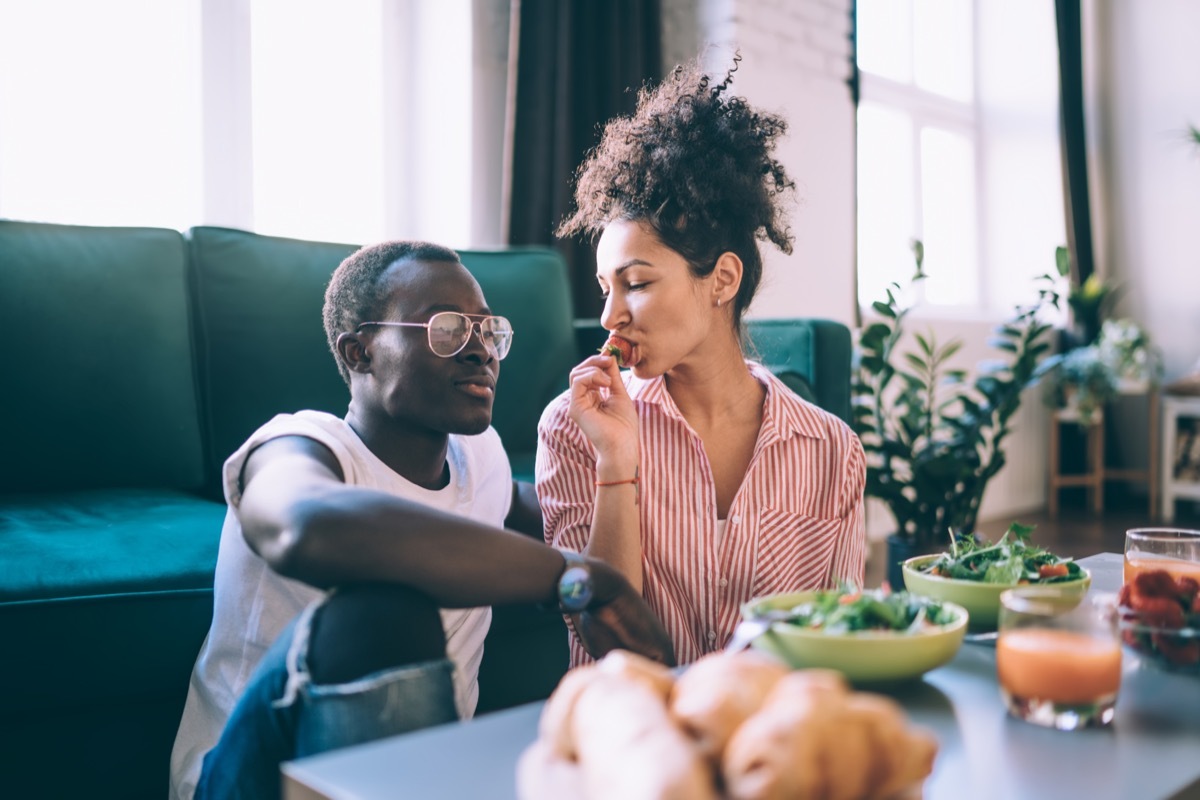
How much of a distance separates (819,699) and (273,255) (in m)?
1.88

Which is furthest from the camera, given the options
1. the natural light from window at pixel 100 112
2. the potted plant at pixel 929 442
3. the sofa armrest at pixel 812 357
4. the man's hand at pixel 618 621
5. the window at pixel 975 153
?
the window at pixel 975 153

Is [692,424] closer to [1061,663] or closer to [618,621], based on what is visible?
[618,621]

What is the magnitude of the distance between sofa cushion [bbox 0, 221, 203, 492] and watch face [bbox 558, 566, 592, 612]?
4.22 ft

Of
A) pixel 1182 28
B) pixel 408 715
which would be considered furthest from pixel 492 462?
pixel 1182 28

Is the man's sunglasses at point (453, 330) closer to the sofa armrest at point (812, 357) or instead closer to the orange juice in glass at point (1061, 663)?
the orange juice in glass at point (1061, 663)

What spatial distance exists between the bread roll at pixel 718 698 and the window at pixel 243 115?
8.33 feet

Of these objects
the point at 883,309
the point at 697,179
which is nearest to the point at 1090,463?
the point at 883,309

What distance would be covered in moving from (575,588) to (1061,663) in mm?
426

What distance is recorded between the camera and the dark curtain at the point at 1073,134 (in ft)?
16.7

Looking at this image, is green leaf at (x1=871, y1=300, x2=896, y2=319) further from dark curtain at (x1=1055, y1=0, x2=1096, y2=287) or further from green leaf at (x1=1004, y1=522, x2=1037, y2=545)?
dark curtain at (x1=1055, y1=0, x2=1096, y2=287)

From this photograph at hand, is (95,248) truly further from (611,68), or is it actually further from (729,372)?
(611,68)

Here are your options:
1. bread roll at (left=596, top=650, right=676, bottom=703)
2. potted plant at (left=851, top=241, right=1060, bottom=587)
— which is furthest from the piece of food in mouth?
potted plant at (left=851, top=241, right=1060, bottom=587)

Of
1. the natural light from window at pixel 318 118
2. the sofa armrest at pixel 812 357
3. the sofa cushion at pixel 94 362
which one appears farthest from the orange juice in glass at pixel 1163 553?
the natural light from window at pixel 318 118

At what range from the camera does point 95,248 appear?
2039mm
